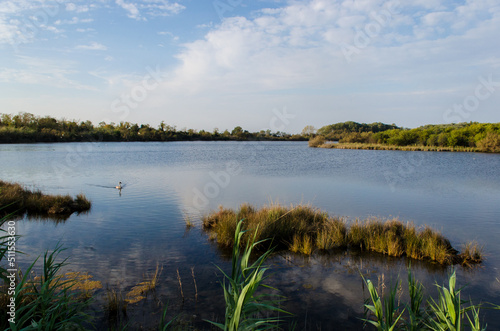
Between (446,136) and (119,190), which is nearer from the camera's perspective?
(119,190)

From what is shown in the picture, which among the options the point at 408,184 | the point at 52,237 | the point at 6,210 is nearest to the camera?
the point at 52,237

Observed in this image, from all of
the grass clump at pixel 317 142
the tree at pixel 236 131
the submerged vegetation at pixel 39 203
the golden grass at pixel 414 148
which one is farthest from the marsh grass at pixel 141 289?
the tree at pixel 236 131

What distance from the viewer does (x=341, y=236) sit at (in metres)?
9.19

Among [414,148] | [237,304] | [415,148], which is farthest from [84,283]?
[415,148]

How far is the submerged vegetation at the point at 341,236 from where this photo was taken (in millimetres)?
8148

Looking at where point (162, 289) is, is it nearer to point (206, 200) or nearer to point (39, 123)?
point (206, 200)

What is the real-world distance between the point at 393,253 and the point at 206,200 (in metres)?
9.76

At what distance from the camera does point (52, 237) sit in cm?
976

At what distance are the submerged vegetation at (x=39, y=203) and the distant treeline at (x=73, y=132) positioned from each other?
7820 centimetres

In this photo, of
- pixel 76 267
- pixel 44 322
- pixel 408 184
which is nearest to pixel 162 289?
pixel 76 267

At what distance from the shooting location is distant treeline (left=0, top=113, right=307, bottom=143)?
7844 centimetres

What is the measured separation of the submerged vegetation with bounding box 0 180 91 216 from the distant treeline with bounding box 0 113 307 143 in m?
78.2

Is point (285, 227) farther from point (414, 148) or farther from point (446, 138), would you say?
point (446, 138)

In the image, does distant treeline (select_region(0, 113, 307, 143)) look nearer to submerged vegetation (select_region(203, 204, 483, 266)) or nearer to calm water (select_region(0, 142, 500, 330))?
calm water (select_region(0, 142, 500, 330))
